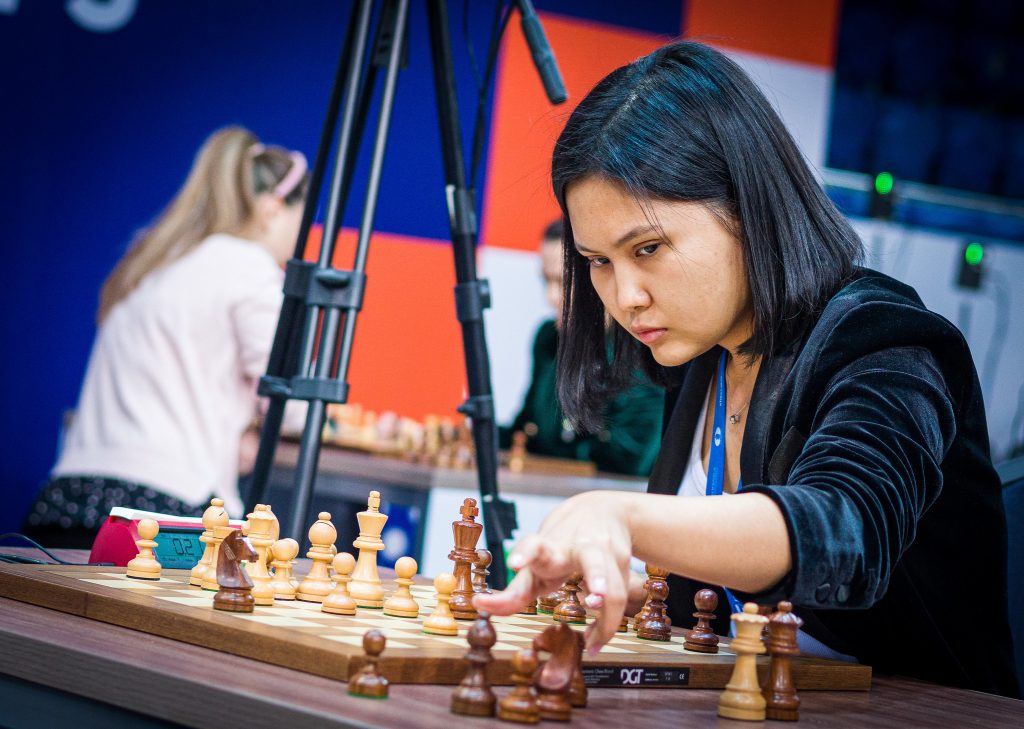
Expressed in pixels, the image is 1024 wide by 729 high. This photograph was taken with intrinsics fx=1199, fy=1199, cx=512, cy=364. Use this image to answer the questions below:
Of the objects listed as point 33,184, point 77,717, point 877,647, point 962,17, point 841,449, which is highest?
point 962,17

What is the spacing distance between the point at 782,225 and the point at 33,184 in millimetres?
3860

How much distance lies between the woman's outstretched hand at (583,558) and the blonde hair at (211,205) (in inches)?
109

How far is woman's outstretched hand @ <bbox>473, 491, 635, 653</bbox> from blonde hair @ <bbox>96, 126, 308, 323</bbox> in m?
2.78

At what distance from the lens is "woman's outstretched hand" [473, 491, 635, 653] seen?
0.87 m

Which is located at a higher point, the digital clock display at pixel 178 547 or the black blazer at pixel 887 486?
the black blazer at pixel 887 486

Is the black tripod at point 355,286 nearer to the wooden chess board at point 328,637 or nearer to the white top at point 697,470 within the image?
the white top at point 697,470

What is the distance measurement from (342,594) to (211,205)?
2666 millimetres

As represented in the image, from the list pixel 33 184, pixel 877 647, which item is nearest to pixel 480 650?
pixel 877 647

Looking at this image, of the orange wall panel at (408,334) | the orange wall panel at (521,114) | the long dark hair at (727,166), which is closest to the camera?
the long dark hair at (727,166)

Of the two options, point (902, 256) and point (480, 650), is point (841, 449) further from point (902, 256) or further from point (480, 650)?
point (902, 256)

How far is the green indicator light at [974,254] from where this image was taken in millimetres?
5723

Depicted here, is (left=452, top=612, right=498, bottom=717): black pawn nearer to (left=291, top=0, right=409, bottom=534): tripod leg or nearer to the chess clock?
the chess clock

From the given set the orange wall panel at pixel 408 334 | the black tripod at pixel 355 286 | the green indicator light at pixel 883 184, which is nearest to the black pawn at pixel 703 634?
the black tripod at pixel 355 286

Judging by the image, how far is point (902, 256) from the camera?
569cm
